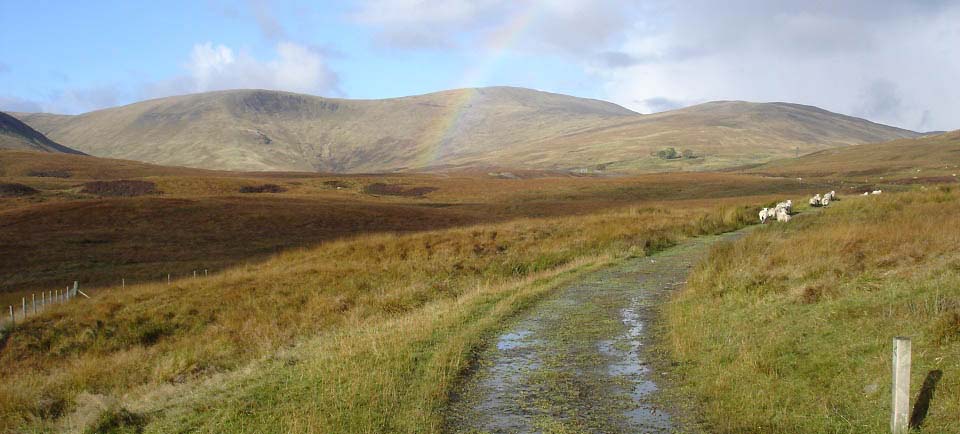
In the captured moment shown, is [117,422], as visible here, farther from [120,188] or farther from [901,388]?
[120,188]

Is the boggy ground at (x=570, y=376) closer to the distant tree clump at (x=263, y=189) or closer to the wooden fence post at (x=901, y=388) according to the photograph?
the wooden fence post at (x=901, y=388)

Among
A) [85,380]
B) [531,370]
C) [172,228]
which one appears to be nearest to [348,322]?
[85,380]

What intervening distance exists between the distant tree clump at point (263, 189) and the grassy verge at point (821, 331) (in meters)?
79.6

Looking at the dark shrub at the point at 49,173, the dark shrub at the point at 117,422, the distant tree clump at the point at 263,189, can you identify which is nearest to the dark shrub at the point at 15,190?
the distant tree clump at the point at 263,189

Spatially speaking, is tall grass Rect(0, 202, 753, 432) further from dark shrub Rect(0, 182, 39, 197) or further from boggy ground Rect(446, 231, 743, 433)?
dark shrub Rect(0, 182, 39, 197)

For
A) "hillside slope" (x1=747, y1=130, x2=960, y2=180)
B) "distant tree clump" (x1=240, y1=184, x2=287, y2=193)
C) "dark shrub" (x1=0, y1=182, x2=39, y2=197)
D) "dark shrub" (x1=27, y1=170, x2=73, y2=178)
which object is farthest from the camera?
"dark shrub" (x1=27, y1=170, x2=73, y2=178)

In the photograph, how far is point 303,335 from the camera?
16.7 m

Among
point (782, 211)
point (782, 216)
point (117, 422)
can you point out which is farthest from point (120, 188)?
point (117, 422)

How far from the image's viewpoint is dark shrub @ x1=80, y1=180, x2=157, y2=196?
279ft

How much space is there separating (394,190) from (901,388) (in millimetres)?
88543

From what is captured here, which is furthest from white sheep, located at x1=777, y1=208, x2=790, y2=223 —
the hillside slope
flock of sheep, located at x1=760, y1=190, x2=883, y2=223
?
the hillside slope

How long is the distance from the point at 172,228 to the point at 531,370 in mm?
43067

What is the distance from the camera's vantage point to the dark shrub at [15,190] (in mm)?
76812

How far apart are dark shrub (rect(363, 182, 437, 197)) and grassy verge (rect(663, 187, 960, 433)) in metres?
74.2
